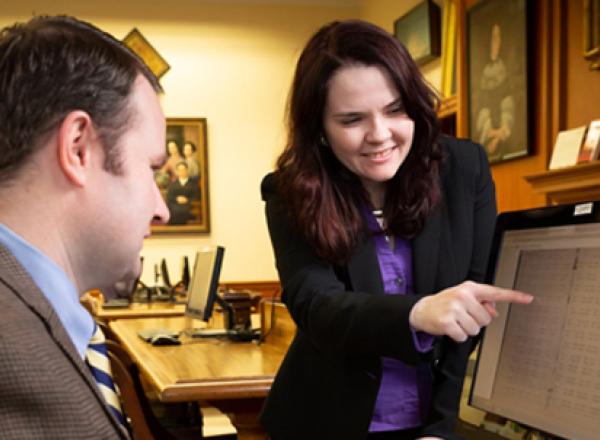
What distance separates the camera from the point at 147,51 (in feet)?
26.8

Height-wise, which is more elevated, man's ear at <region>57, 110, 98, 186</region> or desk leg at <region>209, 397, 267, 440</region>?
man's ear at <region>57, 110, 98, 186</region>

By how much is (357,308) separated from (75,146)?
0.64 meters

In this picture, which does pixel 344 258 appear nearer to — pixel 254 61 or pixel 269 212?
pixel 269 212

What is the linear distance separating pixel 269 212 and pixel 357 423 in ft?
1.60

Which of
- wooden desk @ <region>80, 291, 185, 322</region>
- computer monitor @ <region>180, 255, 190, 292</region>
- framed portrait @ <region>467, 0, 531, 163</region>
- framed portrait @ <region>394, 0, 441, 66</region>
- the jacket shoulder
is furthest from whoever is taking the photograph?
computer monitor @ <region>180, 255, 190, 292</region>

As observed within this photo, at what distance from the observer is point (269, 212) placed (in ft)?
5.41

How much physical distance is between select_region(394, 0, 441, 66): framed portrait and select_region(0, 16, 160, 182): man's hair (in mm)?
5780

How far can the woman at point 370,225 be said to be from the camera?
4.77ft

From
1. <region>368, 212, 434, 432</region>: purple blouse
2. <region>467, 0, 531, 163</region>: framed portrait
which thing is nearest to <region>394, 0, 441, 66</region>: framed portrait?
<region>467, 0, 531, 163</region>: framed portrait

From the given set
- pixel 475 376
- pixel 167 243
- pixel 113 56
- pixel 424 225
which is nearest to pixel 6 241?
pixel 113 56

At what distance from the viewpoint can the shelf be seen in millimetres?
3959

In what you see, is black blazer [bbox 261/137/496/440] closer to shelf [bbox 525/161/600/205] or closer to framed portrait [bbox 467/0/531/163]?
shelf [bbox 525/161/600/205]

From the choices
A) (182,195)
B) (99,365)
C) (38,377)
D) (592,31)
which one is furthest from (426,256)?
(182,195)

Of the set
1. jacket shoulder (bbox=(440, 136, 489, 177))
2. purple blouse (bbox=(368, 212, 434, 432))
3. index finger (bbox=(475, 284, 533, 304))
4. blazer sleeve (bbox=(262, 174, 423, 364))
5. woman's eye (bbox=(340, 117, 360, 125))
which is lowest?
purple blouse (bbox=(368, 212, 434, 432))
